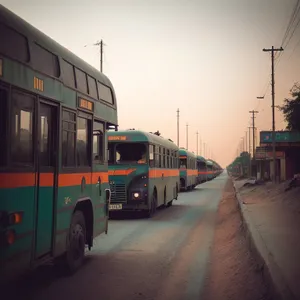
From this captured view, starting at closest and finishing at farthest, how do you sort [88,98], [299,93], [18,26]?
1. [18,26]
2. [88,98]
3. [299,93]

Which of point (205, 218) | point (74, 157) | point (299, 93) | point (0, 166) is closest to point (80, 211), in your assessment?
point (74, 157)

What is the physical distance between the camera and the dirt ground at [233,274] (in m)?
6.41

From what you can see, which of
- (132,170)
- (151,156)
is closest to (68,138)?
(132,170)

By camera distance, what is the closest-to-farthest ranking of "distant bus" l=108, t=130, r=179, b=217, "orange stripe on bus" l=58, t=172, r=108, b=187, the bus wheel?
1. "orange stripe on bus" l=58, t=172, r=108, b=187
2. the bus wheel
3. "distant bus" l=108, t=130, r=179, b=217

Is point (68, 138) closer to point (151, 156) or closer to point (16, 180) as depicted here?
point (16, 180)

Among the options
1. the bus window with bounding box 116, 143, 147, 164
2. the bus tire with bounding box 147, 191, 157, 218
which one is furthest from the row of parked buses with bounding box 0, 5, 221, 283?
the bus tire with bounding box 147, 191, 157, 218

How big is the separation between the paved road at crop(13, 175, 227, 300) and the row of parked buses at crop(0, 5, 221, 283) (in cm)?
49

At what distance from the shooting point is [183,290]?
6703 millimetres

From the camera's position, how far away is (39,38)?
21.2ft

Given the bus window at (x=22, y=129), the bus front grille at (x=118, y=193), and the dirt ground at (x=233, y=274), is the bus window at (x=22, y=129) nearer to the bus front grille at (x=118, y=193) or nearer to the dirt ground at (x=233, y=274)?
the dirt ground at (x=233, y=274)

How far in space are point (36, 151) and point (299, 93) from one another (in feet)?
111

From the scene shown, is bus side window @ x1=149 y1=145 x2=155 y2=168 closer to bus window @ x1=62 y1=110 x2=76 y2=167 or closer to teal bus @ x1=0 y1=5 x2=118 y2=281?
teal bus @ x1=0 y1=5 x2=118 y2=281

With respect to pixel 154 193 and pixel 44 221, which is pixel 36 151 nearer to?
pixel 44 221

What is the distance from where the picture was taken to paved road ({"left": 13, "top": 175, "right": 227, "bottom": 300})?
6.49 meters
